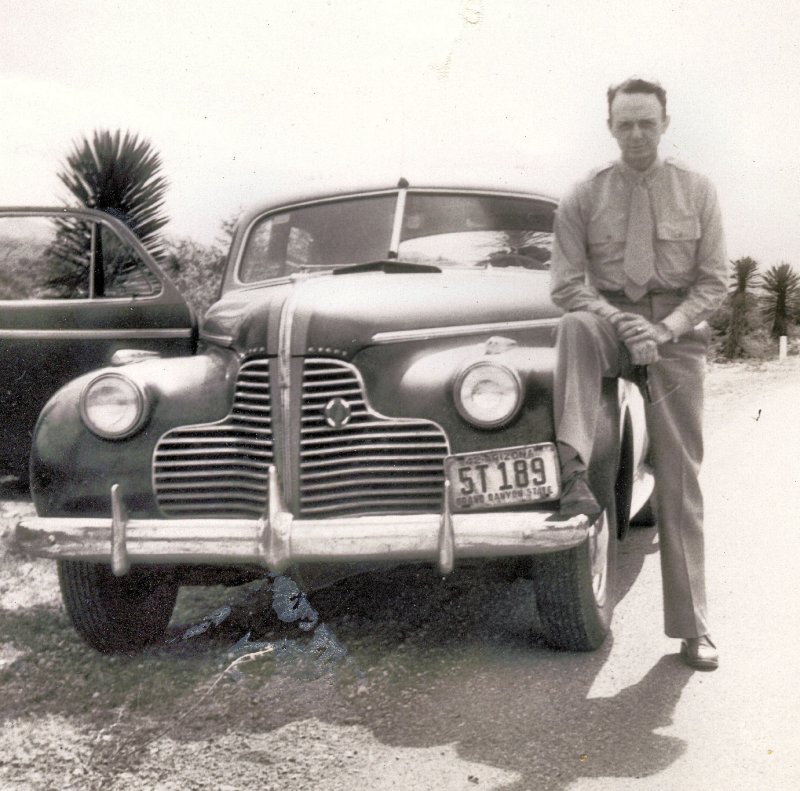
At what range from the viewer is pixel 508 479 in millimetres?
2758

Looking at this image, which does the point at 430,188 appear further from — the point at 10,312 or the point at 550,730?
the point at 550,730

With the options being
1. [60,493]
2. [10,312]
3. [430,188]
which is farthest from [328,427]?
[10,312]

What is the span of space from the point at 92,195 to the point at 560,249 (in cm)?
203

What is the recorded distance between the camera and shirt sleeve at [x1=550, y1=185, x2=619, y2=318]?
304 centimetres

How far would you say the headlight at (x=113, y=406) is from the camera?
9.73ft

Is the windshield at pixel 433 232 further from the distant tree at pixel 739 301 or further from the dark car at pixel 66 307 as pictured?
the distant tree at pixel 739 301

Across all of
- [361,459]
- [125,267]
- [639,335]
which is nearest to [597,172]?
[639,335]

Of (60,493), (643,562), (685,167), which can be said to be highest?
(685,167)

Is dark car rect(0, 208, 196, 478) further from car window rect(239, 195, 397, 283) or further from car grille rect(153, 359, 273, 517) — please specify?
car grille rect(153, 359, 273, 517)

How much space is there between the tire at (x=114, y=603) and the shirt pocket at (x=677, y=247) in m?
Result: 1.93

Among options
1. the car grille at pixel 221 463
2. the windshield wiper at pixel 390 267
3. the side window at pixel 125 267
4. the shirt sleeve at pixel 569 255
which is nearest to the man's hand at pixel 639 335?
the shirt sleeve at pixel 569 255

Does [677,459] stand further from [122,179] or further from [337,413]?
[122,179]

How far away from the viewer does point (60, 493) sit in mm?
3010

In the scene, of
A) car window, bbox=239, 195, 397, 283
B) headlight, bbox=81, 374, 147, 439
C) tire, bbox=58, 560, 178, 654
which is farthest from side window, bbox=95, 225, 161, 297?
tire, bbox=58, 560, 178, 654
